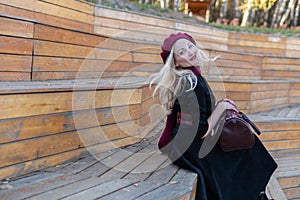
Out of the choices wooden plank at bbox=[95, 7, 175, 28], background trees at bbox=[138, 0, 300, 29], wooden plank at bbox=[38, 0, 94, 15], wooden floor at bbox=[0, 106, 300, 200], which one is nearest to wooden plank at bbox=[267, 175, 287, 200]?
wooden floor at bbox=[0, 106, 300, 200]

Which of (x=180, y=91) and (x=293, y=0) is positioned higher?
(x=293, y=0)

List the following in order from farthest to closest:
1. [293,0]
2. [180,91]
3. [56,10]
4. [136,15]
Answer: [293,0] < [136,15] < [56,10] < [180,91]

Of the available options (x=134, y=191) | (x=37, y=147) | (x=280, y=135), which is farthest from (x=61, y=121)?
(x=280, y=135)

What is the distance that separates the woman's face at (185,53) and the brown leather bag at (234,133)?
0.30 meters

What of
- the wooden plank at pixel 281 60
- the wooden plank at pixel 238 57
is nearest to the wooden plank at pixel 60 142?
the wooden plank at pixel 238 57

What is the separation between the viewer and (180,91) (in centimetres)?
165

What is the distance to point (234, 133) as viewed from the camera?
5.32 feet

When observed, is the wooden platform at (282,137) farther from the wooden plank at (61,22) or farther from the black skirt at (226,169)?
the wooden plank at (61,22)

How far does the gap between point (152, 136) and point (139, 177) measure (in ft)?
Result: 2.51

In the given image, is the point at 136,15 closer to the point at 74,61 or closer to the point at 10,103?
the point at 74,61

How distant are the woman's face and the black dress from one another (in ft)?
0.30

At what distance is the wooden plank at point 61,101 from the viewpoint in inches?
52.3

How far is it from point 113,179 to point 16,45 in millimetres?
994

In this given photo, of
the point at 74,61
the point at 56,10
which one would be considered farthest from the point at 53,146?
the point at 56,10
